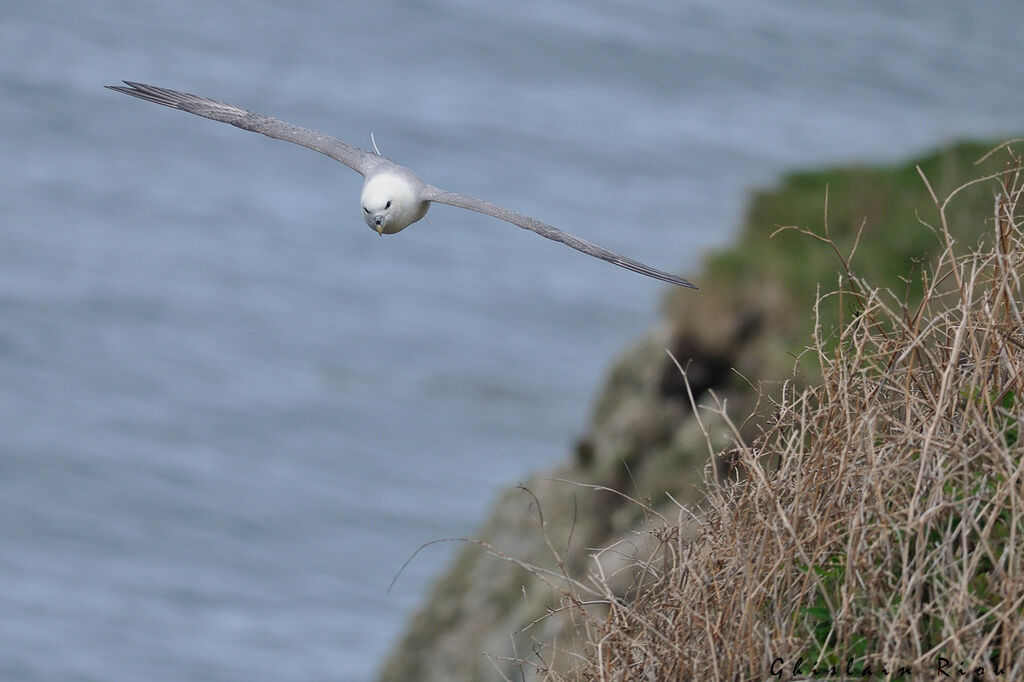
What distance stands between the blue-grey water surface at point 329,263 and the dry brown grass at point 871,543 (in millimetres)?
7631

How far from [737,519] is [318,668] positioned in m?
13.7

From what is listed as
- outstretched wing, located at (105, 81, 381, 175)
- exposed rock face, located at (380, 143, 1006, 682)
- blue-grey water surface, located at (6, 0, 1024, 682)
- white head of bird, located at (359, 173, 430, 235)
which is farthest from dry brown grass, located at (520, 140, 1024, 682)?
blue-grey water surface, located at (6, 0, 1024, 682)

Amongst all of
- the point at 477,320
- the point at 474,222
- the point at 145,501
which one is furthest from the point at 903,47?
the point at 145,501

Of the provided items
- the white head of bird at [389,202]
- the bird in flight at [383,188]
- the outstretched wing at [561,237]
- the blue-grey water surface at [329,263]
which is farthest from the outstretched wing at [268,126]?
the blue-grey water surface at [329,263]

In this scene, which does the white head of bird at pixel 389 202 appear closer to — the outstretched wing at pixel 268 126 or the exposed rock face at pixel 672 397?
the outstretched wing at pixel 268 126

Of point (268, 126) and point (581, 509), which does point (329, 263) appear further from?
point (268, 126)

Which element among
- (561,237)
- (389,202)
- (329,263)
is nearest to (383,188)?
(389,202)

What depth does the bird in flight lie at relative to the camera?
613cm

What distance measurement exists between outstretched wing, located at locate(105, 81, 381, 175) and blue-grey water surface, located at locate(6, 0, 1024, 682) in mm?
5256

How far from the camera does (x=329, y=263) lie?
86.5ft

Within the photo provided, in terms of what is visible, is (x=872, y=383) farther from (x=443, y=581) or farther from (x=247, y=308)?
(x=247, y=308)

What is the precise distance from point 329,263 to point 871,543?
75.3 feet

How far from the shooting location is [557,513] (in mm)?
11648

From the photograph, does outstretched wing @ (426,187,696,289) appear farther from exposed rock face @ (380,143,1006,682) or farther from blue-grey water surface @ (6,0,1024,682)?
blue-grey water surface @ (6,0,1024,682)
